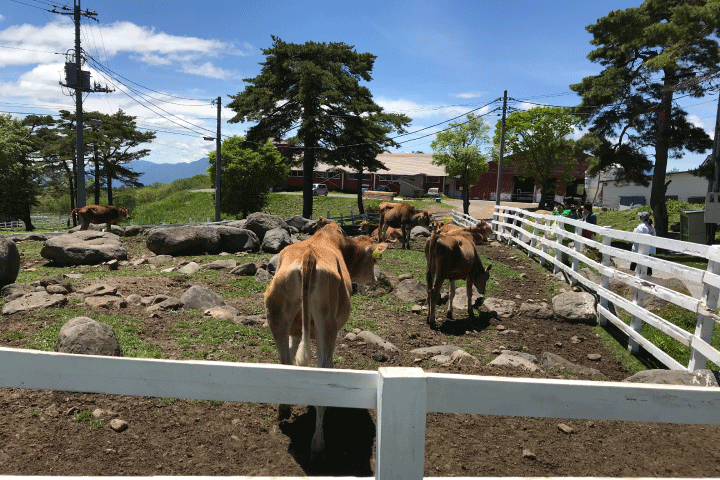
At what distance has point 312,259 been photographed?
4.07 m

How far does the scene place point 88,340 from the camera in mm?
5051

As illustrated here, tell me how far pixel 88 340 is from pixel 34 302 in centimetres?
328

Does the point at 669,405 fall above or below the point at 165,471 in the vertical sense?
above

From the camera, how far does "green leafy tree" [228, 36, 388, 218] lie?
30.3m

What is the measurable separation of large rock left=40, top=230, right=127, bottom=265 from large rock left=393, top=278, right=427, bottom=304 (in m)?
8.32

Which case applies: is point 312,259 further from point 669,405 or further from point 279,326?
point 669,405

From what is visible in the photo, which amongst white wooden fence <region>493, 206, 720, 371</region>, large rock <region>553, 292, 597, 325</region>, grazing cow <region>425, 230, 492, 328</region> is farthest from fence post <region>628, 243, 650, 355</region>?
grazing cow <region>425, 230, 492, 328</region>

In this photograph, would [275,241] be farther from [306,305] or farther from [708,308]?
[708,308]

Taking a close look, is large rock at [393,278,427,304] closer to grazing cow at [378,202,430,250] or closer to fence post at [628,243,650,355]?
fence post at [628,243,650,355]

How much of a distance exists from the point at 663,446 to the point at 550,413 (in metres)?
2.82

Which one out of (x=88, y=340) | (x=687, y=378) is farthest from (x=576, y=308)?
(x=88, y=340)

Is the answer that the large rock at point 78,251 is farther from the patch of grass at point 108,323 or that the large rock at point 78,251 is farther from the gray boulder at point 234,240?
the patch of grass at point 108,323

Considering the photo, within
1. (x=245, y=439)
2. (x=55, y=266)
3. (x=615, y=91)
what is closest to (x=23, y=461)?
(x=245, y=439)

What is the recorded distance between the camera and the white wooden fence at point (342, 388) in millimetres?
1929
